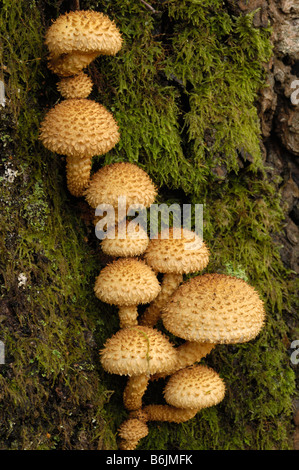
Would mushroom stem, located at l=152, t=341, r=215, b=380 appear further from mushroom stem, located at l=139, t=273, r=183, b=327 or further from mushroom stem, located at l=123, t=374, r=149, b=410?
mushroom stem, located at l=139, t=273, r=183, b=327

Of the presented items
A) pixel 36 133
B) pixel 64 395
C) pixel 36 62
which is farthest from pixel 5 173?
pixel 64 395

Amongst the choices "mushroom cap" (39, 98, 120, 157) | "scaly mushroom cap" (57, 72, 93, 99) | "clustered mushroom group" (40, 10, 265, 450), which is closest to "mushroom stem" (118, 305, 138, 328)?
"clustered mushroom group" (40, 10, 265, 450)

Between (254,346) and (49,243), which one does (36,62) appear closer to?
(49,243)

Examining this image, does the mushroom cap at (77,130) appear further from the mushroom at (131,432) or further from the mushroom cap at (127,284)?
the mushroom at (131,432)

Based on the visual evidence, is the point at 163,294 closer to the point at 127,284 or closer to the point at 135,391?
the point at 127,284

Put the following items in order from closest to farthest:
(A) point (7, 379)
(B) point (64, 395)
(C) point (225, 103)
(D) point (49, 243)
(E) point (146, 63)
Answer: (A) point (7, 379) < (B) point (64, 395) < (D) point (49, 243) < (E) point (146, 63) < (C) point (225, 103)

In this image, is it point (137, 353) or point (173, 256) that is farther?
point (173, 256)

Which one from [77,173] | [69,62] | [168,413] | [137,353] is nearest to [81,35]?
[69,62]
